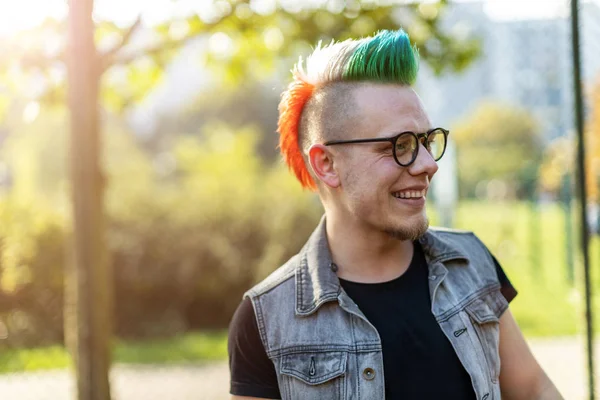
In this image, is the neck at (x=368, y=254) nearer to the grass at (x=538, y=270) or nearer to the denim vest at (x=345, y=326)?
the denim vest at (x=345, y=326)

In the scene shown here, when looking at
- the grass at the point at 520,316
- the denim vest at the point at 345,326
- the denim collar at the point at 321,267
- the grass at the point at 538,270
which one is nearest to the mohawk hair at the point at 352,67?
the denim collar at the point at 321,267

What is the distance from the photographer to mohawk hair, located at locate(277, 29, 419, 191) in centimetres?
179

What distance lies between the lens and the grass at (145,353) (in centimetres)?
740

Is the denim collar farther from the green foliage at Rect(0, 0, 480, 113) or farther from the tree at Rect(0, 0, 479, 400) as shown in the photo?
the green foliage at Rect(0, 0, 480, 113)

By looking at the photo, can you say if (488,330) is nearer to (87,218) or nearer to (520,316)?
(87,218)

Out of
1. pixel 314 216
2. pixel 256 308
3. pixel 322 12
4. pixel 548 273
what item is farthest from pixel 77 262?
pixel 548 273

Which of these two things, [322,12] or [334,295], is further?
[322,12]

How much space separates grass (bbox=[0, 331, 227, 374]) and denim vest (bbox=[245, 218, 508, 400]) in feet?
18.7

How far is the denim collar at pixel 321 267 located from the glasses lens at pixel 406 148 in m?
0.29

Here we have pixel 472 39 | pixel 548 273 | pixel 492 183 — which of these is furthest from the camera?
pixel 492 183

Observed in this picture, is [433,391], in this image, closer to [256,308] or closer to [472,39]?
[256,308]

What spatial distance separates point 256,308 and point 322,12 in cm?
284

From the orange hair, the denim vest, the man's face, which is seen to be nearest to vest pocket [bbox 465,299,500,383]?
the denim vest

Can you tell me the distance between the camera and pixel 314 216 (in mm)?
8453
